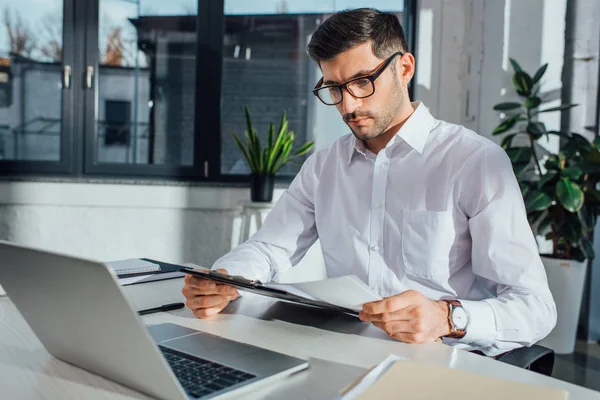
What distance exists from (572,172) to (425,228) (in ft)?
5.70

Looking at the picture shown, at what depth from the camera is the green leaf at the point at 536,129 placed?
307 centimetres

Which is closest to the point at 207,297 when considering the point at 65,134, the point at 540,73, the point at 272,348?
the point at 272,348

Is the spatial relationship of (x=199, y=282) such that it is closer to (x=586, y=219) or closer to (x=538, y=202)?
(x=538, y=202)

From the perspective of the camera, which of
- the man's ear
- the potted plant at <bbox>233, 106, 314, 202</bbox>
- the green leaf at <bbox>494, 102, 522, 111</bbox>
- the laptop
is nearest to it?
the laptop

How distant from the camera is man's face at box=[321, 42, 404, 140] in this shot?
1.51 metres

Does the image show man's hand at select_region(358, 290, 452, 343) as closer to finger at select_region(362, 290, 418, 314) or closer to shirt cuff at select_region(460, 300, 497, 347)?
finger at select_region(362, 290, 418, 314)

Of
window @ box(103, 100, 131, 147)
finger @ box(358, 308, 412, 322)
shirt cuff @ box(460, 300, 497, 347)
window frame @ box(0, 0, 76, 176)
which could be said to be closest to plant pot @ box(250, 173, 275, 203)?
window @ box(103, 100, 131, 147)

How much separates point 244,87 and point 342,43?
2378mm

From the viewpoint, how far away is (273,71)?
3.85m

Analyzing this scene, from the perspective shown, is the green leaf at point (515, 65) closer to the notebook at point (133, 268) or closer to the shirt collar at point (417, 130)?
the shirt collar at point (417, 130)

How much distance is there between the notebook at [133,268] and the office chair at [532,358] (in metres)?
0.91

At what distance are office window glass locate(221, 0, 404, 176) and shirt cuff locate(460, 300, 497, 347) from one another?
2.74 meters

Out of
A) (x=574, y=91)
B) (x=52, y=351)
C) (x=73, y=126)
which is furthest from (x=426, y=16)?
(x=52, y=351)

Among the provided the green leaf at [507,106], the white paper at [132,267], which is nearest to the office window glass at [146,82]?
the green leaf at [507,106]
